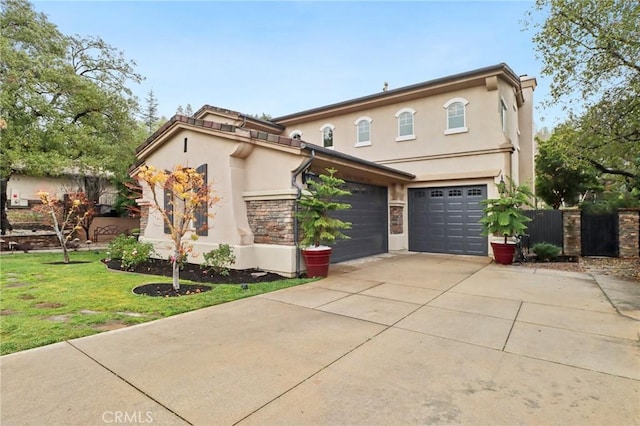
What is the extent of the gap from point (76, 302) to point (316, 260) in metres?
4.74

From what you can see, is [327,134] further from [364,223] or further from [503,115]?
[503,115]

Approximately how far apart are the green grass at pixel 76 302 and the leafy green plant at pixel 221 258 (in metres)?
1.06

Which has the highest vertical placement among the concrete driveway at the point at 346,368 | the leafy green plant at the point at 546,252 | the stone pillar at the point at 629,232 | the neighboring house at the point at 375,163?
the neighboring house at the point at 375,163

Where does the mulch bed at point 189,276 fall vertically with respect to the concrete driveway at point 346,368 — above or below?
above

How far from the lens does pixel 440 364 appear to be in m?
3.28

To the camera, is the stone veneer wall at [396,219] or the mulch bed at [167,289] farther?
the stone veneer wall at [396,219]

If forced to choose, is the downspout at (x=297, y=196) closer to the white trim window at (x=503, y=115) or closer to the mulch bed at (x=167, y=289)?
the mulch bed at (x=167, y=289)

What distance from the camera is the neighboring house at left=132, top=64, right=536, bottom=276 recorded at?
27.0ft

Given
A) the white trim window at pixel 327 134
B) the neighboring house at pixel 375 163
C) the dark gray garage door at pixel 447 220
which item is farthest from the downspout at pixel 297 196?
the white trim window at pixel 327 134

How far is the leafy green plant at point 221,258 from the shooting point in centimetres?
793

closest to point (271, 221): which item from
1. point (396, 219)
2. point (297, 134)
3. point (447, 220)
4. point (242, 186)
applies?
point (242, 186)

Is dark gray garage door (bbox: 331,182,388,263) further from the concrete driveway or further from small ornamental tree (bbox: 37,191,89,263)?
small ornamental tree (bbox: 37,191,89,263)

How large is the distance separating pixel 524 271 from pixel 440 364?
6.98 metres

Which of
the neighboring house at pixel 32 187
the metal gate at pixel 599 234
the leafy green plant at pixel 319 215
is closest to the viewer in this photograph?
the leafy green plant at pixel 319 215
